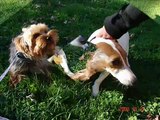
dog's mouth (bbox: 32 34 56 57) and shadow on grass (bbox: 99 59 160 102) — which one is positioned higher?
dog's mouth (bbox: 32 34 56 57)

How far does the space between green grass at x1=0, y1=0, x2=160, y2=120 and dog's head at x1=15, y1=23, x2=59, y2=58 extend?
0.08 metres

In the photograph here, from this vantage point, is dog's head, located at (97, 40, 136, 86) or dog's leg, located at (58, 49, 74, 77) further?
dog's leg, located at (58, 49, 74, 77)

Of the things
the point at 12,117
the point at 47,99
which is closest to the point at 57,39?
the point at 47,99

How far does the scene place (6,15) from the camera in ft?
7.64

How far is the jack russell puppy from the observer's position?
215cm

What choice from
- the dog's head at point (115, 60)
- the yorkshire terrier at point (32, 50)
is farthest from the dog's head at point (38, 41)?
the dog's head at point (115, 60)

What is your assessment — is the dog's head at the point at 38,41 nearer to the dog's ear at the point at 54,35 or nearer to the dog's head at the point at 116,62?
the dog's ear at the point at 54,35

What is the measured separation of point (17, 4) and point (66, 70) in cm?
41

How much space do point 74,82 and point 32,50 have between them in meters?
0.26

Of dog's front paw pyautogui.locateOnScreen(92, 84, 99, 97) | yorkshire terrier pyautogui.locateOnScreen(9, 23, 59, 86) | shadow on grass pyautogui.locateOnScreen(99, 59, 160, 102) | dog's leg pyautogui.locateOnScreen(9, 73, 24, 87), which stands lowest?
shadow on grass pyautogui.locateOnScreen(99, 59, 160, 102)

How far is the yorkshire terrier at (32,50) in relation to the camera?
2182mm

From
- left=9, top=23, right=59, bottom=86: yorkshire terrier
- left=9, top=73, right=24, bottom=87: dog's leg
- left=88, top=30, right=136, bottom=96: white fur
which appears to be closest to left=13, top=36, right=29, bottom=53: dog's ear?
→ left=9, top=23, right=59, bottom=86: yorkshire terrier

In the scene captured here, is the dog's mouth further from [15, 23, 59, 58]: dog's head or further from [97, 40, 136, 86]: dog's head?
[97, 40, 136, 86]: dog's head

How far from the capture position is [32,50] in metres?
2.20
